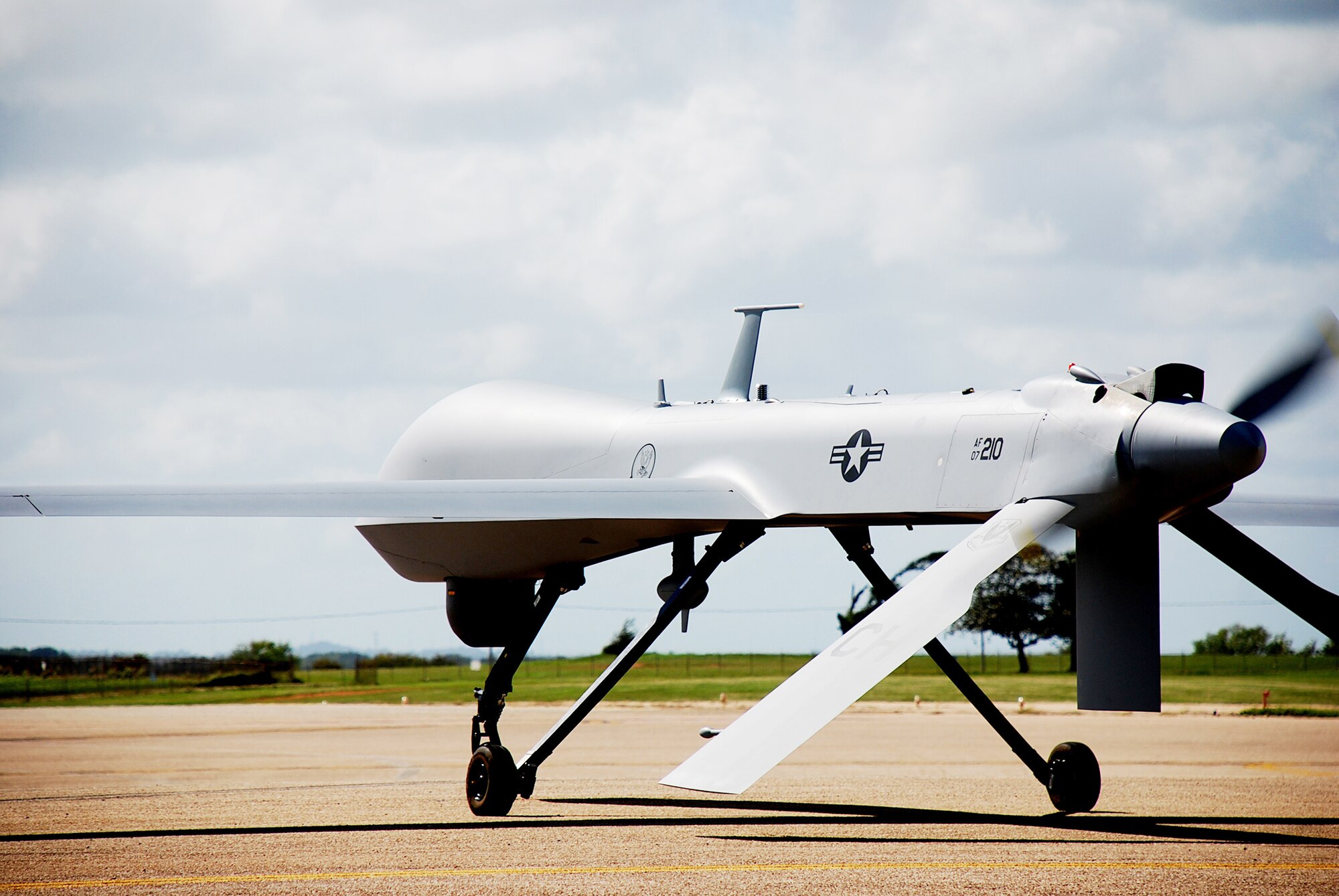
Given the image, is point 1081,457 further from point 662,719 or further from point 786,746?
point 662,719

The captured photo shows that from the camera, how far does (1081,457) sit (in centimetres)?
1192

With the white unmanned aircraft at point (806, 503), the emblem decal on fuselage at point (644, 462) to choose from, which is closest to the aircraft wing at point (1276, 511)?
the white unmanned aircraft at point (806, 503)

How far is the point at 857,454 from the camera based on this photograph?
1355 cm

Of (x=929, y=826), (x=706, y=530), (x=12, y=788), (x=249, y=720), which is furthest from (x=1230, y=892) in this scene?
(x=249, y=720)

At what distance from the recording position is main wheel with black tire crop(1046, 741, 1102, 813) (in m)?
15.4

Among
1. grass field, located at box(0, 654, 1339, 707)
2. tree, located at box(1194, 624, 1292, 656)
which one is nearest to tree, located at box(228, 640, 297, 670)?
grass field, located at box(0, 654, 1339, 707)

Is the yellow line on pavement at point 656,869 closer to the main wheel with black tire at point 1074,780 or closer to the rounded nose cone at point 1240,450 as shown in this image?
the rounded nose cone at point 1240,450

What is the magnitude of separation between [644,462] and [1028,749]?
5.03 metres

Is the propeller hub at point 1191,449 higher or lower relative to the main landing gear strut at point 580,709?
higher

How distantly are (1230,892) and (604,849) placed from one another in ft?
16.8

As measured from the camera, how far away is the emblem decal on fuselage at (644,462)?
51.0 ft

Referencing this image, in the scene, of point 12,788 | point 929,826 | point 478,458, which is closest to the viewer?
point 929,826

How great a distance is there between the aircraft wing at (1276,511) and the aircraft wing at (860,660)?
12.1 ft

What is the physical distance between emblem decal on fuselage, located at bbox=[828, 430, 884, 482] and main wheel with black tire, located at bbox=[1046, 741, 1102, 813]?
4.16 m
